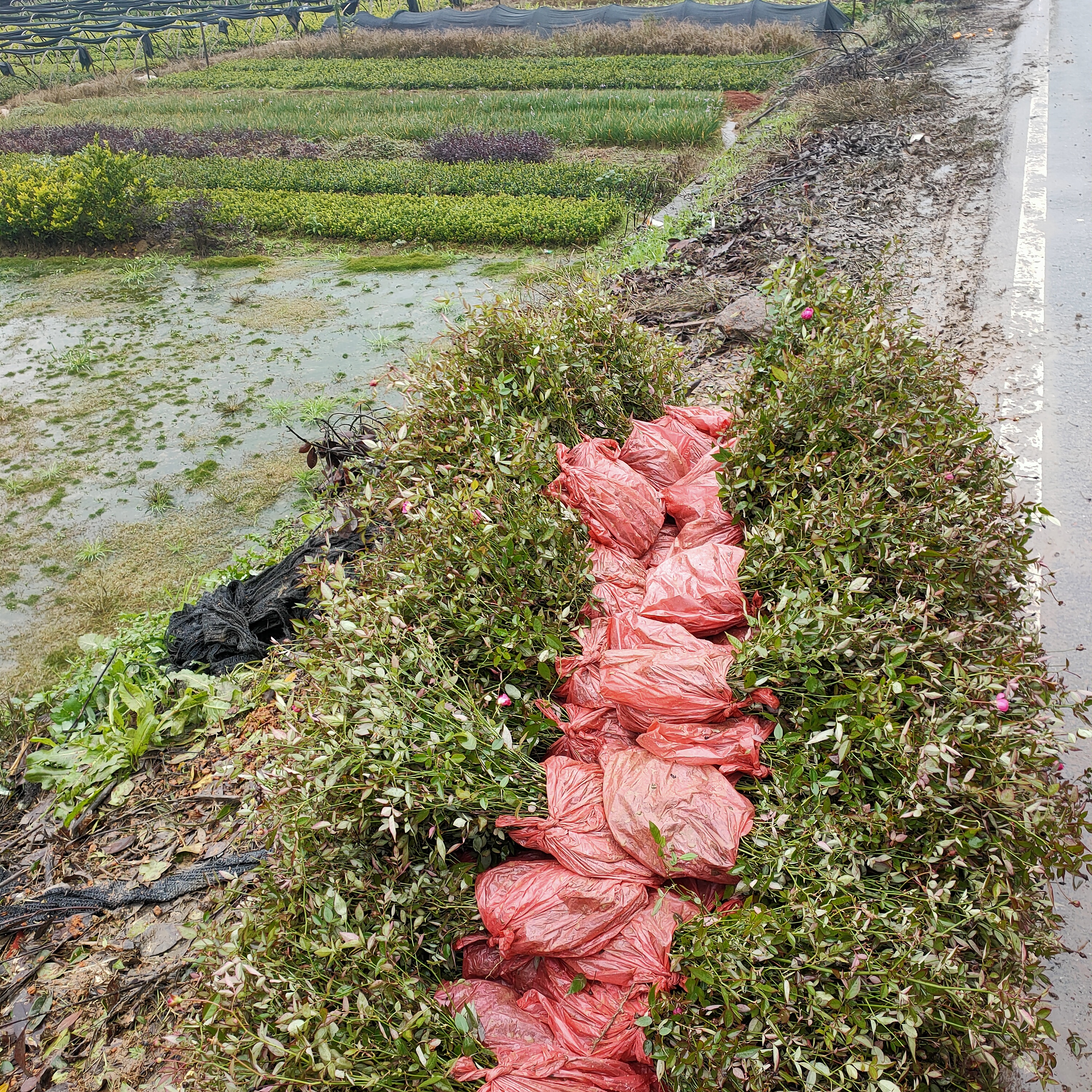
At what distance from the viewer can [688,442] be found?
375cm

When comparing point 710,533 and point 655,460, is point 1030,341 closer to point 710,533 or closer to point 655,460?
point 655,460

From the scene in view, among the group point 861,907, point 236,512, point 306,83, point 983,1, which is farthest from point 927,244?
point 306,83

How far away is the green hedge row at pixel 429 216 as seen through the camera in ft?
30.7

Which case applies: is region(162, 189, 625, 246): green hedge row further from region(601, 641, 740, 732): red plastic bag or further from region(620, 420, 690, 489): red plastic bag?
region(601, 641, 740, 732): red plastic bag

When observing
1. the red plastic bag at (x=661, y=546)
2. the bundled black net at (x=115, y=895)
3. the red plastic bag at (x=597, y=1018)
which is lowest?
the bundled black net at (x=115, y=895)

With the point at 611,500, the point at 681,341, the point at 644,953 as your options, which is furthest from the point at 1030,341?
the point at 644,953

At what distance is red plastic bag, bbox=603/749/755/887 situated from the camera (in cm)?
202

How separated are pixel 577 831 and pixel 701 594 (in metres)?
1.00

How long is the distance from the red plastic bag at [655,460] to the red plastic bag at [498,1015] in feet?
7.27

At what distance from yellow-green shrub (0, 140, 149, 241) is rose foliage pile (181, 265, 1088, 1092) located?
10.0 m

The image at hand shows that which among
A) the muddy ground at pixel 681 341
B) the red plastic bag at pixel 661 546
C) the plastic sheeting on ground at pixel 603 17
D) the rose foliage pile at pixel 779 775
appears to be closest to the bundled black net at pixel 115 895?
the muddy ground at pixel 681 341

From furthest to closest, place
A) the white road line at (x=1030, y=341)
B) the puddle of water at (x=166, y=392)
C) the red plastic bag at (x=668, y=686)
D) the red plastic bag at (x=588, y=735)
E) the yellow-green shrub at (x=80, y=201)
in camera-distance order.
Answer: the yellow-green shrub at (x=80, y=201) → the puddle of water at (x=166, y=392) → the white road line at (x=1030, y=341) → the red plastic bag at (x=588, y=735) → the red plastic bag at (x=668, y=686)

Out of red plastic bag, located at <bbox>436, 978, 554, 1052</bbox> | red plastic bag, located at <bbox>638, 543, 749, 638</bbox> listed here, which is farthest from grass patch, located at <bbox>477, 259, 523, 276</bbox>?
red plastic bag, located at <bbox>436, 978, 554, 1052</bbox>

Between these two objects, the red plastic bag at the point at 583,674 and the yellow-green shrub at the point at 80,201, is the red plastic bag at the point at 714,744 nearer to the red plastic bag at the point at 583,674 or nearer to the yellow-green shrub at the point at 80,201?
the red plastic bag at the point at 583,674
